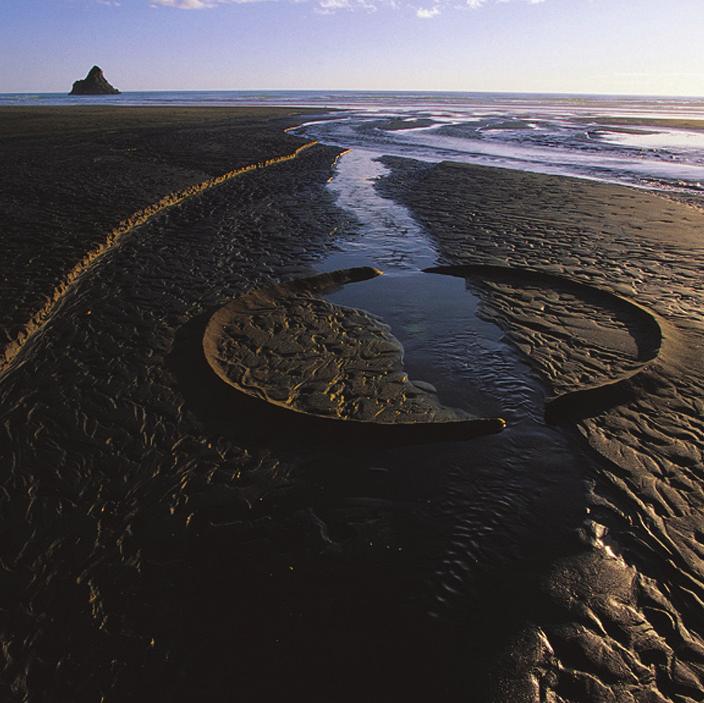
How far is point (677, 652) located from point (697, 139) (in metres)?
44.8

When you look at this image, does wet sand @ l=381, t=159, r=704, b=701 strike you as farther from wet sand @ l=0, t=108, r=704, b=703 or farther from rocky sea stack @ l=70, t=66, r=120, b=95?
rocky sea stack @ l=70, t=66, r=120, b=95

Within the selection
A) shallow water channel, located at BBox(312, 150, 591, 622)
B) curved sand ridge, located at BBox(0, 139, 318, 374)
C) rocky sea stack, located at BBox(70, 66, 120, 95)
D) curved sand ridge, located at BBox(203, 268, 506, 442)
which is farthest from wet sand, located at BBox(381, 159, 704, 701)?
rocky sea stack, located at BBox(70, 66, 120, 95)

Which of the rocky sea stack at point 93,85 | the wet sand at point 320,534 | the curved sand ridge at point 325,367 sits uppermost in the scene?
the rocky sea stack at point 93,85

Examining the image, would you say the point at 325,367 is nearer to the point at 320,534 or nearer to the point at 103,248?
the point at 320,534

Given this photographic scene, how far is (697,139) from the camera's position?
37062mm

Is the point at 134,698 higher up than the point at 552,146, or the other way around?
the point at 552,146

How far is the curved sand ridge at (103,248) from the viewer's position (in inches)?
291

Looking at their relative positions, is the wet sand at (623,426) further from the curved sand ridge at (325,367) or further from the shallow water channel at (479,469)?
the curved sand ridge at (325,367)

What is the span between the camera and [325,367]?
6887 millimetres

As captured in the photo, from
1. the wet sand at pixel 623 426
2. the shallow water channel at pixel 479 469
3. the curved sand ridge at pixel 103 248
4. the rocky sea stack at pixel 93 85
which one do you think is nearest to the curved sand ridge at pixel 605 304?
the wet sand at pixel 623 426

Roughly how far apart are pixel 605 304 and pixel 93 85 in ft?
596

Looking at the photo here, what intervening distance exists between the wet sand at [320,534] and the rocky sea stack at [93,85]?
580ft

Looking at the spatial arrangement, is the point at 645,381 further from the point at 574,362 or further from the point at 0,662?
the point at 0,662

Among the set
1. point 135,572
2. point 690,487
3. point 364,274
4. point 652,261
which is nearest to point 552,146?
point 652,261
